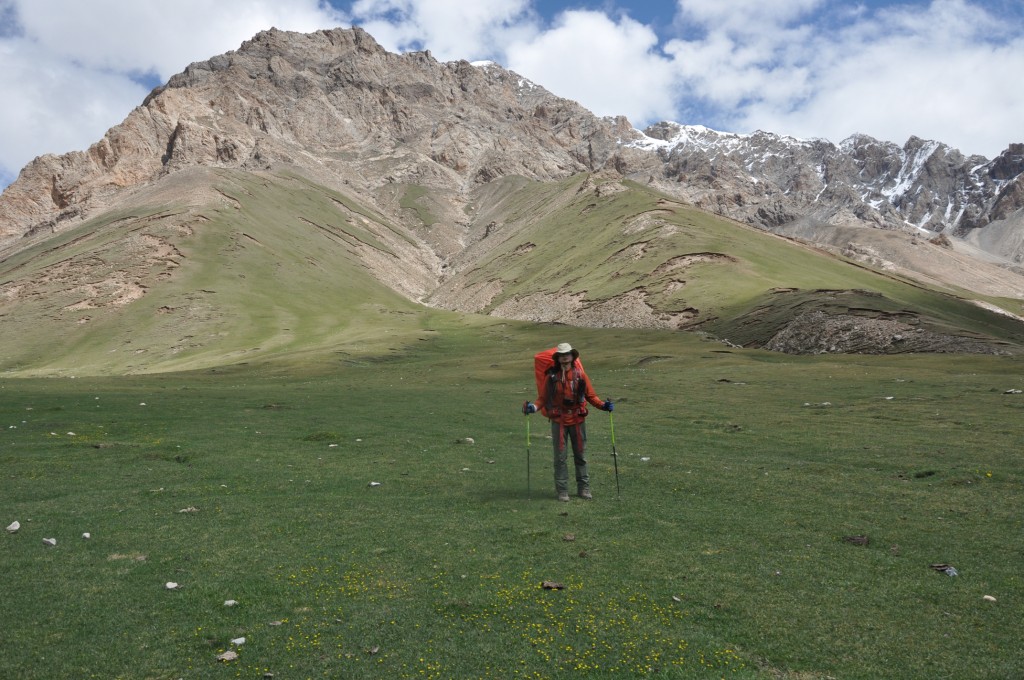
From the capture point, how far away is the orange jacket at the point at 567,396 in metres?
15.4

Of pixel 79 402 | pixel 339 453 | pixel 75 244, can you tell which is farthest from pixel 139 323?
pixel 339 453

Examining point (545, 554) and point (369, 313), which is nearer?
point (545, 554)

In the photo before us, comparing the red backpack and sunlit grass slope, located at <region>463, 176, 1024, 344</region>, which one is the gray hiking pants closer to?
the red backpack

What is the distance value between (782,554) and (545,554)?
4294mm

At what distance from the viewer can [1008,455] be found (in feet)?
58.7

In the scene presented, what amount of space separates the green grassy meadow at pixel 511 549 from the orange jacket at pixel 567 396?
211 centimetres

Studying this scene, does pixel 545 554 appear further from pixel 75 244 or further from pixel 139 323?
pixel 75 244

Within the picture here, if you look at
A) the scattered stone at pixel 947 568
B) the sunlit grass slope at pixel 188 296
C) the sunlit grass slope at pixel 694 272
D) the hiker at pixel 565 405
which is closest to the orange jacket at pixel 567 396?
the hiker at pixel 565 405

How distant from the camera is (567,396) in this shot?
15406mm

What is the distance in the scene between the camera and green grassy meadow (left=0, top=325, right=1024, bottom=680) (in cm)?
813

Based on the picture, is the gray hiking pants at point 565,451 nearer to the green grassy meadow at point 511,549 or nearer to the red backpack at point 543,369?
the green grassy meadow at point 511,549

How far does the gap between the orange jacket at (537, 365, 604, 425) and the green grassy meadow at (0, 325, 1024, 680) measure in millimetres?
2106

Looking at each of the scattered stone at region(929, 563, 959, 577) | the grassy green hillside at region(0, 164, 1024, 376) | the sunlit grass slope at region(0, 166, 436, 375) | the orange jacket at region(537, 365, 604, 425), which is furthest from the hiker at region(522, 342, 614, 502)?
the sunlit grass slope at region(0, 166, 436, 375)

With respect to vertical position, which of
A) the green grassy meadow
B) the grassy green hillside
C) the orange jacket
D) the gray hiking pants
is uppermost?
the grassy green hillside
